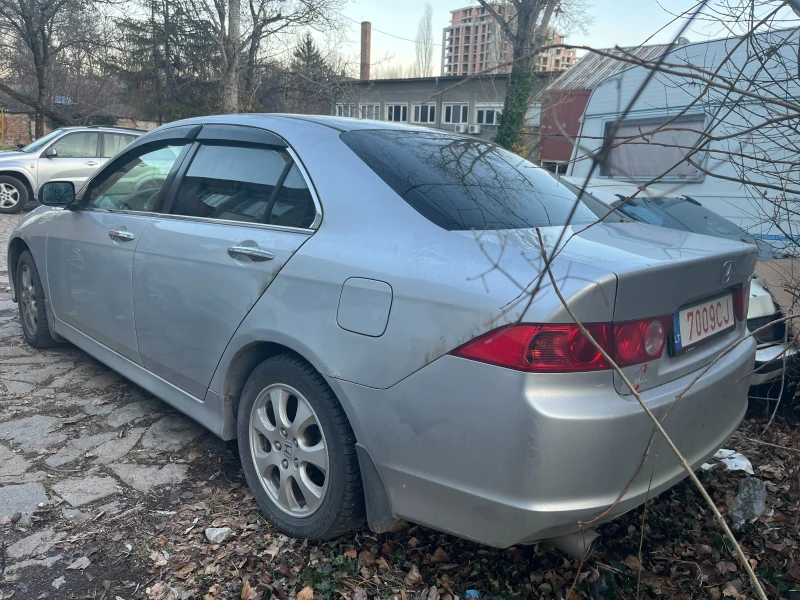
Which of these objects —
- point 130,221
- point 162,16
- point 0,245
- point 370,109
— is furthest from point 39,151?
point 370,109

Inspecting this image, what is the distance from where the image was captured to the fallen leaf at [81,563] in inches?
92.4

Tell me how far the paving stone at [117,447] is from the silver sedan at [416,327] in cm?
30

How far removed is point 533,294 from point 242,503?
1.77 meters

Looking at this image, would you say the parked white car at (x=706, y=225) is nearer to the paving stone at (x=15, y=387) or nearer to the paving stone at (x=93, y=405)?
the paving stone at (x=93, y=405)

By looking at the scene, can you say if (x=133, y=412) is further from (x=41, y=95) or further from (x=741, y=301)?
(x=41, y=95)

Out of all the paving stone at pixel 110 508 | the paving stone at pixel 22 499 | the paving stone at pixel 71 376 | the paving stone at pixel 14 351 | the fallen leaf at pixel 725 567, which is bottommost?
the paving stone at pixel 14 351

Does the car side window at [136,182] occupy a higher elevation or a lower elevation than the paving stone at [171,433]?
higher

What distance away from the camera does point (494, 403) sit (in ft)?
5.95

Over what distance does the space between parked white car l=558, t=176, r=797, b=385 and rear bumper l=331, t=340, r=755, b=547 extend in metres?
1.52

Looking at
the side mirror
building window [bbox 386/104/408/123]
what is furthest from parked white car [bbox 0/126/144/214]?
building window [bbox 386/104/408/123]

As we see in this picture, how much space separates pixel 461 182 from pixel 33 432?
8.80 ft

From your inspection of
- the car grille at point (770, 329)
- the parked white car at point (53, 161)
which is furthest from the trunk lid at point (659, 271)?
the parked white car at point (53, 161)

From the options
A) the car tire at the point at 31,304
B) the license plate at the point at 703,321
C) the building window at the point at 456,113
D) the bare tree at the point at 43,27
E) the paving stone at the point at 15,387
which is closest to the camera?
the license plate at the point at 703,321

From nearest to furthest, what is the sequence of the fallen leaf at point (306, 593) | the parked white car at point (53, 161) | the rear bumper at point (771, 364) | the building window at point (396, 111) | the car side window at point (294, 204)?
the fallen leaf at point (306, 593) → the car side window at point (294, 204) → the rear bumper at point (771, 364) → the parked white car at point (53, 161) → the building window at point (396, 111)
